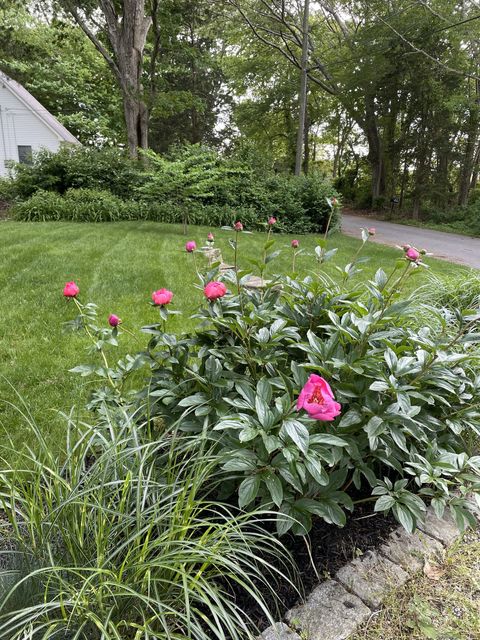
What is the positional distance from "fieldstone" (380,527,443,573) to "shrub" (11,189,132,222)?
319 inches

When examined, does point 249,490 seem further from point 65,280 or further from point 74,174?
point 74,174

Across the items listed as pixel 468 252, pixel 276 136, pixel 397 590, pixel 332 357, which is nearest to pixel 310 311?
pixel 332 357

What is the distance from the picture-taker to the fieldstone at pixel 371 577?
1185 millimetres

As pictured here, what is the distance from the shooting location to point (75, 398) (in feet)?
7.54

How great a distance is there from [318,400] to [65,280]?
4011 millimetres

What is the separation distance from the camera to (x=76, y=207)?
8156mm

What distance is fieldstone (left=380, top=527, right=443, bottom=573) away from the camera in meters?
1.31

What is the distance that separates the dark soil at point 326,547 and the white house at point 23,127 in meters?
18.9

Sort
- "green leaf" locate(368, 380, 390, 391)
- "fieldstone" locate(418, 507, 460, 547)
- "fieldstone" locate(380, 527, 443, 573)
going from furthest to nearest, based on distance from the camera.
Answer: "fieldstone" locate(418, 507, 460, 547) → "fieldstone" locate(380, 527, 443, 573) → "green leaf" locate(368, 380, 390, 391)

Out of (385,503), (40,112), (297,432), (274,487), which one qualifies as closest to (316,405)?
(297,432)

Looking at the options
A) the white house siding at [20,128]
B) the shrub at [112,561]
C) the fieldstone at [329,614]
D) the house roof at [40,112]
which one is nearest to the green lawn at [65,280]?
the shrub at [112,561]

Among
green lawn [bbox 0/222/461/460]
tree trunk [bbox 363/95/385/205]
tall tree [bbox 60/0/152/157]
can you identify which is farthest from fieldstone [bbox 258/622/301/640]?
tree trunk [bbox 363/95/385/205]

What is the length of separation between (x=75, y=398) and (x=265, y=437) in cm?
159

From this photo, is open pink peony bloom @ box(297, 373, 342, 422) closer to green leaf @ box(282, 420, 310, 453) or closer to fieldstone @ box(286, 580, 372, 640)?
green leaf @ box(282, 420, 310, 453)
